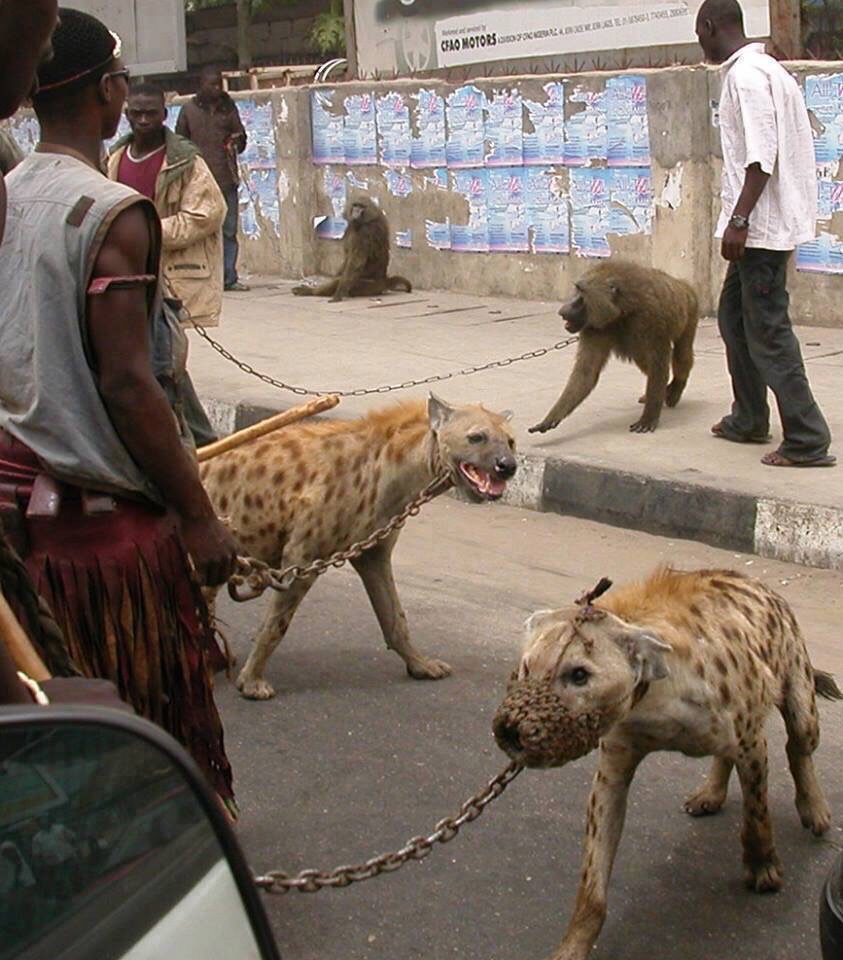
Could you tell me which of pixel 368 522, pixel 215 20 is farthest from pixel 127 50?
pixel 368 522

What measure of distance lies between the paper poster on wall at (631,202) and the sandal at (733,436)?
3.92 m

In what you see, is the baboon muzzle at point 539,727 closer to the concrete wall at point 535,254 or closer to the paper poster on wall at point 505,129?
the concrete wall at point 535,254

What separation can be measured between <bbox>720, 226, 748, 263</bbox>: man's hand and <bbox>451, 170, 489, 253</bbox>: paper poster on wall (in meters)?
5.99

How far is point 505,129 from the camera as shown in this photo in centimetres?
1289

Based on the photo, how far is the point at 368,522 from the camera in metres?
5.32

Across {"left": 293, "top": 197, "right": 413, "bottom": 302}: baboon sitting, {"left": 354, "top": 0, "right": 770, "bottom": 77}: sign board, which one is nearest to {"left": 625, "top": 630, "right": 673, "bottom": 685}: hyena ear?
{"left": 354, "top": 0, "right": 770, "bottom": 77}: sign board

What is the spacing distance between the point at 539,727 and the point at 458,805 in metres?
1.38

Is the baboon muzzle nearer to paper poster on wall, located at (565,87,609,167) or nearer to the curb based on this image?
the curb

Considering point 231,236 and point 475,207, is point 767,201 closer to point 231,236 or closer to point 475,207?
point 475,207

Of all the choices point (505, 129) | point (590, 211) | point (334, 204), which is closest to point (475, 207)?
point (505, 129)

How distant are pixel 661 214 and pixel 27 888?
1071 centimetres

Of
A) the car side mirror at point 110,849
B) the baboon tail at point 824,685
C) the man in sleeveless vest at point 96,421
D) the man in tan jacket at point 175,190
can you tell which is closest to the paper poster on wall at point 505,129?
the man in tan jacket at point 175,190

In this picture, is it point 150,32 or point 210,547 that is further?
point 150,32

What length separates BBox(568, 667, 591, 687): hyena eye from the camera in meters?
3.41
